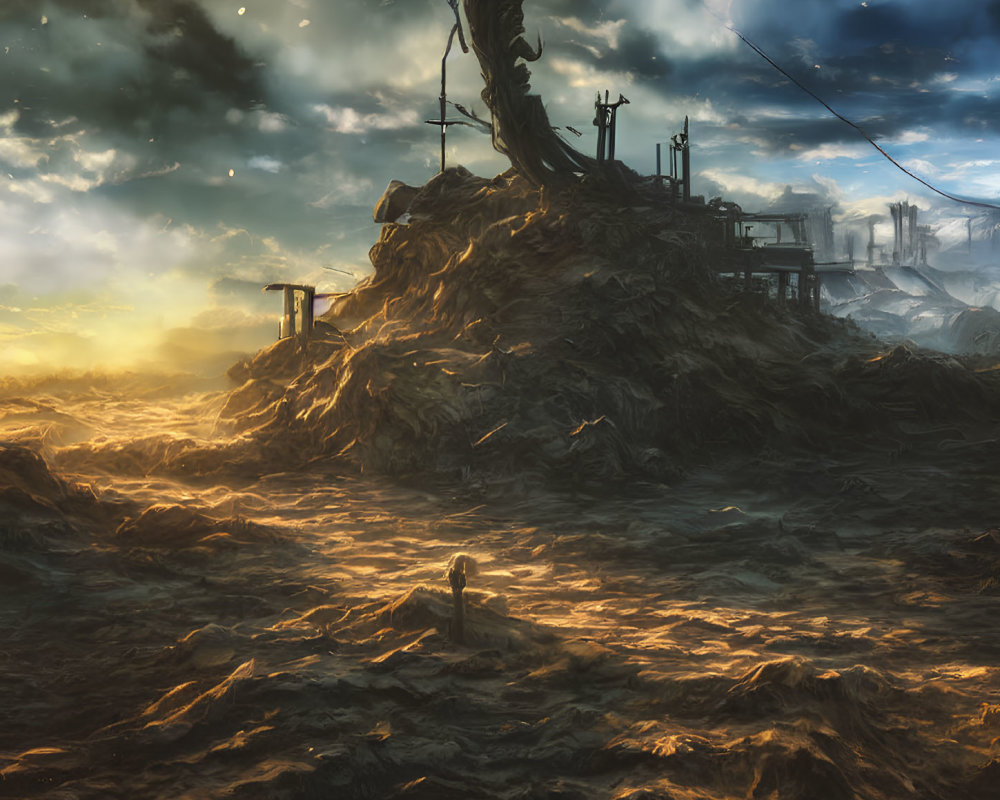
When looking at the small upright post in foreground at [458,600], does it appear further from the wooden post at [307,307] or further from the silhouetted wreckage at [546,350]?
the wooden post at [307,307]

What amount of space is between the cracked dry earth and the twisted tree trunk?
11742 millimetres

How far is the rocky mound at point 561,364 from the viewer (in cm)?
1773

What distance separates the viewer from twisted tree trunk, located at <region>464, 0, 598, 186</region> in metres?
21.7

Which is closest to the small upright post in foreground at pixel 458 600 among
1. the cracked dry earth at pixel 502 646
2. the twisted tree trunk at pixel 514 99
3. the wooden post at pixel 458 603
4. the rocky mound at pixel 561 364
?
the wooden post at pixel 458 603

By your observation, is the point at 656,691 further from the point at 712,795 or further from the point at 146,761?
the point at 146,761

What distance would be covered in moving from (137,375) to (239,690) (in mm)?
30222

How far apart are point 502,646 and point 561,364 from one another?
1171 centimetres

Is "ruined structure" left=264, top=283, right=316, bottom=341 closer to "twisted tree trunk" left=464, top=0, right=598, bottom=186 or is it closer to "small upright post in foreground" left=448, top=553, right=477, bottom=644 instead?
"twisted tree trunk" left=464, top=0, right=598, bottom=186

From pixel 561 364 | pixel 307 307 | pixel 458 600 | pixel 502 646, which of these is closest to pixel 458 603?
pixel 458 600

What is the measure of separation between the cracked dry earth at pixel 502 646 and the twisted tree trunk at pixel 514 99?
11742mm

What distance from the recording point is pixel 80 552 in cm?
1095

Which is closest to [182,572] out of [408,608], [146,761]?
[408,608]

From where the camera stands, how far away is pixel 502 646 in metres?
7.96

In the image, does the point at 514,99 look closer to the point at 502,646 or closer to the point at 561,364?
the point at 561,364
